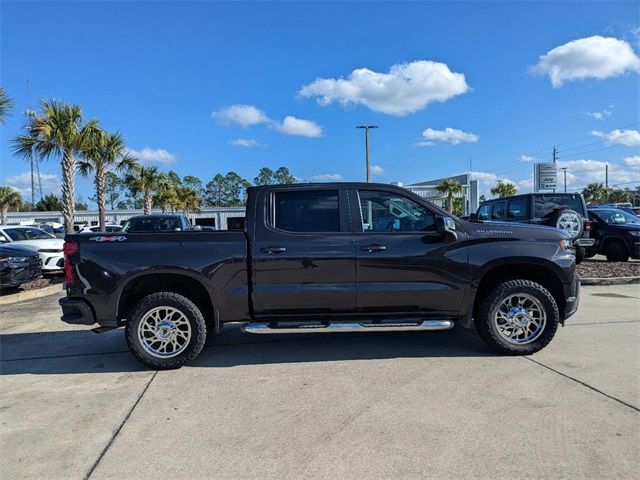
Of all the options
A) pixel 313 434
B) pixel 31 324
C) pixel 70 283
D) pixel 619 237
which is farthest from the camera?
pixel 619 237

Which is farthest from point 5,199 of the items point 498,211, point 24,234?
point 498,211

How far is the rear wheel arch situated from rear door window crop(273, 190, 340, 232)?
1.13 m

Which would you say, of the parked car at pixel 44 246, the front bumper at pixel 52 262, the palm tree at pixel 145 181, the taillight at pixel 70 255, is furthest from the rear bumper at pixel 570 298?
the palm tree at pixel 145 181

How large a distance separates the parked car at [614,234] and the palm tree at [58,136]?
59.9ft

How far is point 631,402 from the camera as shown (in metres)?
3.98

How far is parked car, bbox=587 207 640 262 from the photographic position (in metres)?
13.2

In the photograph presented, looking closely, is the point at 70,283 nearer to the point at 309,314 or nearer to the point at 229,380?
the point at 229,380

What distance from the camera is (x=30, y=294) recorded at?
10.1m

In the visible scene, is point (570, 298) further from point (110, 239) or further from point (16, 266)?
point (16, 266)

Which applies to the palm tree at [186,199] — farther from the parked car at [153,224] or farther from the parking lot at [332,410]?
the parking lot at [332,410]

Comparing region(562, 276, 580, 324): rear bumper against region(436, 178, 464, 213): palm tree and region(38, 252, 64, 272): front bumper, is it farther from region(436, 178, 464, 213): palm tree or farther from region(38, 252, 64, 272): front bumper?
region(436, 178, 464, 213): palm tree

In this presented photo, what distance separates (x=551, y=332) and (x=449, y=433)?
2.34 metres

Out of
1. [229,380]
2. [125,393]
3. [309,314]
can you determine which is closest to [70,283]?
[125,393]

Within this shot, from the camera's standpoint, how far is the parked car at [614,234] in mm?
13195
